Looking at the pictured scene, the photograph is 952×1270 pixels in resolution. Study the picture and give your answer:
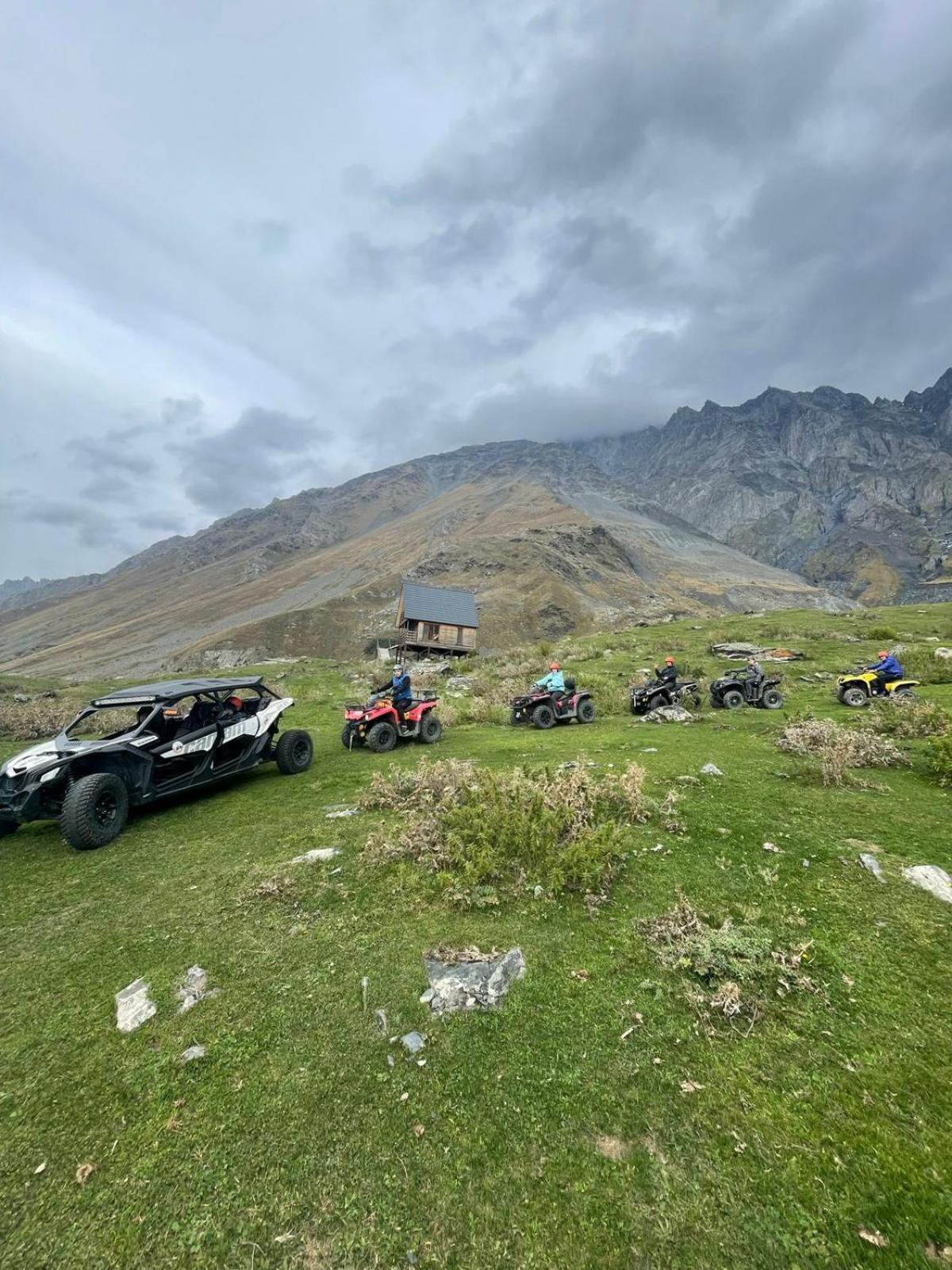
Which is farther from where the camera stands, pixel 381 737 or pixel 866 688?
pixel 866 688

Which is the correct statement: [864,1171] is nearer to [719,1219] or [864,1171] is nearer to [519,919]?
[719,1219]

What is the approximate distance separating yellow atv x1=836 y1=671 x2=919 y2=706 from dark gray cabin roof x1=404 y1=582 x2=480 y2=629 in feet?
115

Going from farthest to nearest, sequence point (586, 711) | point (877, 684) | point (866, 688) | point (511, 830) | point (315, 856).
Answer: point (586, 711) < point (866, 688) < point (877, 684) < point (315, 856) < point (511, 830)

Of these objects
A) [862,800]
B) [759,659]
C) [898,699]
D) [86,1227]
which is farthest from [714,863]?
[759,659]

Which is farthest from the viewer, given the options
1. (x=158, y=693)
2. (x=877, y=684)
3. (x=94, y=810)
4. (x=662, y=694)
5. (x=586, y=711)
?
(x=662, y=694)

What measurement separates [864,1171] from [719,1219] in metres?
0.76

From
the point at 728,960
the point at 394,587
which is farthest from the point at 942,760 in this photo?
the point at 394,587

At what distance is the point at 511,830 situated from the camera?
5801mm

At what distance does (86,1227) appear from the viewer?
250 centimetres

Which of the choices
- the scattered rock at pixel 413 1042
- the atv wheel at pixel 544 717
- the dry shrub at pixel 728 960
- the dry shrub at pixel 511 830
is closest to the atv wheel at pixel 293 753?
the dry shrub at pixel 511 830

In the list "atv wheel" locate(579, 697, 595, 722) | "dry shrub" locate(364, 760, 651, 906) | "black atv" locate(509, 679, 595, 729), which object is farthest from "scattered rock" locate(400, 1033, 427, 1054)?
"atv wheel" locate(579, 697, 595, 722)

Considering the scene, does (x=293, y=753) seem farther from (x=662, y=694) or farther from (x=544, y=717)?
(x=662, y=694)

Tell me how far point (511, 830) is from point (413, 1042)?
2.50 meters

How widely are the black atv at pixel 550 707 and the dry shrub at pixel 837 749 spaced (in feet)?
19.8
